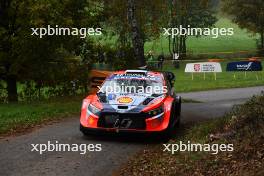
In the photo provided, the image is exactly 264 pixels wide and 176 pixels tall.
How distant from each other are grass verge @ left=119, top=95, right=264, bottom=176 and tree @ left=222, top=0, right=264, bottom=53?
173 feet

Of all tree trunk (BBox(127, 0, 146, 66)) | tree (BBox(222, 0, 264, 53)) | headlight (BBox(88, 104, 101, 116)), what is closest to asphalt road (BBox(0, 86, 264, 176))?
headlight (BBox(88, 104, 101, 116))

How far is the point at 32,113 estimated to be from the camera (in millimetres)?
16031

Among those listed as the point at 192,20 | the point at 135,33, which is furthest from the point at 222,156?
the point at 192,20

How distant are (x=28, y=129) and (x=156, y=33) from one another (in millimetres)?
29042

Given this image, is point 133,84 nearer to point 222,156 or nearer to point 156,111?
point 156,111

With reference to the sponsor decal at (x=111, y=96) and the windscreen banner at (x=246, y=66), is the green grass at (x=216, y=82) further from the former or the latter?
the sponsor decal at (x=111, y=96)

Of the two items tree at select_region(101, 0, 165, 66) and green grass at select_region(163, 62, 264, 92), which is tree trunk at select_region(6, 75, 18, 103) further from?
green grass at select_region(163, 62, 264, 92)

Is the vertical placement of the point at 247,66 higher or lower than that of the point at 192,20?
lower

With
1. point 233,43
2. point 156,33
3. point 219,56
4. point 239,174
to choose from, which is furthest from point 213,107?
point 233,43

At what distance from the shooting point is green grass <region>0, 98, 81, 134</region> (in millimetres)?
13992

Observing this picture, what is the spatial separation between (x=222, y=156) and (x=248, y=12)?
56.6 m

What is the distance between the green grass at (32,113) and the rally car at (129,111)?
2624mm

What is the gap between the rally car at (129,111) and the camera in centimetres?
1136

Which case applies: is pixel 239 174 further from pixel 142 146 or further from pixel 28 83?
pixel 28 83
